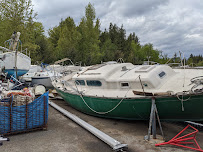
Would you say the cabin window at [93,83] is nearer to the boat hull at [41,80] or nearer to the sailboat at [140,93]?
the sailboat at [140,93]

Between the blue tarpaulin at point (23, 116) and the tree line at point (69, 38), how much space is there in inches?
258

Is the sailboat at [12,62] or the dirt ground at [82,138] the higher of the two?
the sailboat at [12,62]

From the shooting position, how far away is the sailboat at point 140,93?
5586mm

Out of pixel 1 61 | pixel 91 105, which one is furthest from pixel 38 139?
pixel 1 61

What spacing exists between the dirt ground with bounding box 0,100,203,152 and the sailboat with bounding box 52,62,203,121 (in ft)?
1.62

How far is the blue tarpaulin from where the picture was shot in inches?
218

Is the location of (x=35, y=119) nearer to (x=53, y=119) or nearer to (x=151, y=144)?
(x=53, y=119)

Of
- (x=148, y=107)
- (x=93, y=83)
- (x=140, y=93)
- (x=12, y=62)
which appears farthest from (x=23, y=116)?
(x=12, y=62)

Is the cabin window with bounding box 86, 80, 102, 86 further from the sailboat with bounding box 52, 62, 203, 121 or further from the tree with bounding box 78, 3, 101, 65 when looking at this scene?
the tree with bounding box 78, 3, 101, 65

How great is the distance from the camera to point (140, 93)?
5.75 meters

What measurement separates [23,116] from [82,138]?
2000 mm

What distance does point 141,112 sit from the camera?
6.30 m

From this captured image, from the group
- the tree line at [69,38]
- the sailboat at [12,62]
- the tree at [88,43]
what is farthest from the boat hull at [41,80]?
the tree at [88,43]

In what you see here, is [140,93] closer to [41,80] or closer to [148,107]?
[148,107]
